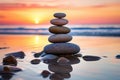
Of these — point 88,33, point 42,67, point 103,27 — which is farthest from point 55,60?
point 103,27

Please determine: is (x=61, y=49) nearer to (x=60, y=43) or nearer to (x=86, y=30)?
(x=60, y=43)

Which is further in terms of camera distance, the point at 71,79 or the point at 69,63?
the point at 69,63

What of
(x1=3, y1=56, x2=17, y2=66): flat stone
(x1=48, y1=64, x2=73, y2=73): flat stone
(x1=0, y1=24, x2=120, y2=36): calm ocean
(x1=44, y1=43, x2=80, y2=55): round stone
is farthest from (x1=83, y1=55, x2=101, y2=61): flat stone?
(x1=0, y1=24, x2=120, y2=36): calm ocean

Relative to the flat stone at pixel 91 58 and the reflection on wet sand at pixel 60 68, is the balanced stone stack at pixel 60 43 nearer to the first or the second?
the reflection on wet sand at pixel 60 68

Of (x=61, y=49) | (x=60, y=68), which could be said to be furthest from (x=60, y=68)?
(x=61, y=49)

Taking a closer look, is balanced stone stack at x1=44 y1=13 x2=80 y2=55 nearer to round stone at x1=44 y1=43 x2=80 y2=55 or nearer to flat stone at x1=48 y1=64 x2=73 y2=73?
round stone at x1=44 y1=43 x2=80 y2=55

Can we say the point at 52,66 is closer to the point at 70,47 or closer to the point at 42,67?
the point at 42,67

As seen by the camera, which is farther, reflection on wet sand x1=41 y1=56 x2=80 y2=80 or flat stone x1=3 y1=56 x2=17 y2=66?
flat stone x1=3 y1=56 x2=17 y2=66

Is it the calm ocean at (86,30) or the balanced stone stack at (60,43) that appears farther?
the calm ocean at (86,30)

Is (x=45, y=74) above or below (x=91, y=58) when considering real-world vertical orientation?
above

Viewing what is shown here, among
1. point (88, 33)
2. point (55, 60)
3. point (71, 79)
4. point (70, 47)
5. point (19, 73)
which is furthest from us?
point (88, 33)

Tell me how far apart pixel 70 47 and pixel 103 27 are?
20396 mm

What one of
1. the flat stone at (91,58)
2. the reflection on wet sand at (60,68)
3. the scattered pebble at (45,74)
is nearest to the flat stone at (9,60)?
the reflection on wet sand at (60,68)

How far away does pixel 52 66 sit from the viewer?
34.3ft
